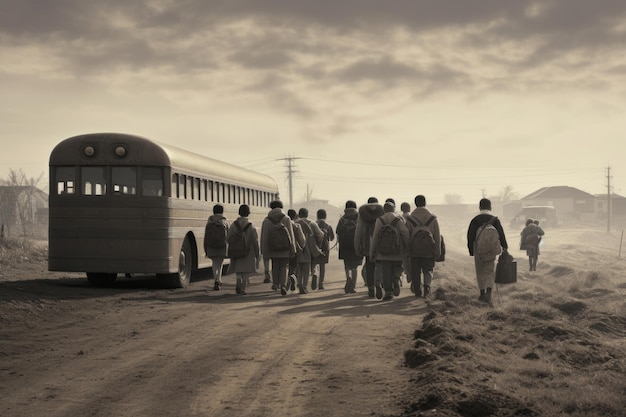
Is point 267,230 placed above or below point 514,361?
above

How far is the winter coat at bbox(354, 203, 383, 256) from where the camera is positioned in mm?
16203

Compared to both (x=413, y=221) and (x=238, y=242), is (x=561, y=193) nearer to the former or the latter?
(x=413, y=221)

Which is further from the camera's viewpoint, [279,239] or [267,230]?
[267,230]

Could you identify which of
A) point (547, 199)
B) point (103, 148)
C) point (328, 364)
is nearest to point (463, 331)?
point (328, 364)

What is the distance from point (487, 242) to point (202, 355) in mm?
7205

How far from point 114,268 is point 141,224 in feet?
3.60

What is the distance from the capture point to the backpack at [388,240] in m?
15.3

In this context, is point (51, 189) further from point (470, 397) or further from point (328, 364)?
point (470, 397)

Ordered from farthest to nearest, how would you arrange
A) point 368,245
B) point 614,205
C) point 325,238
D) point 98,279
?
point 614,205 → point 325,238 → point 98,279 → point 368,245

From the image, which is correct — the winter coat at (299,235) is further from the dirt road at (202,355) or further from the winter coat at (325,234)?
the dirt road at (202,355)

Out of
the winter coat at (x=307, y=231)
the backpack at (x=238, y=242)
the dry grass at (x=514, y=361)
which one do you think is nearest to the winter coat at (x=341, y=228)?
the winter coat at (x=307, y=231)

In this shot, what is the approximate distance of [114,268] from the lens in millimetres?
16906

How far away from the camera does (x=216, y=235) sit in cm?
1800

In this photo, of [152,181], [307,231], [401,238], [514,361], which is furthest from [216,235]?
[514,361]
